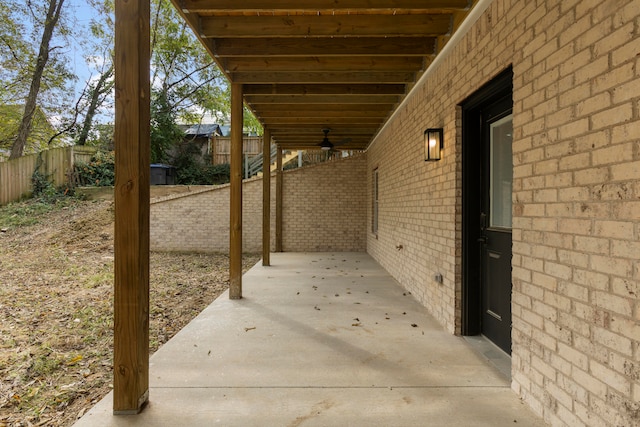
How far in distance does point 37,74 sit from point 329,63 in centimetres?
1452

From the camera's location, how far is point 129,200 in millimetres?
2172

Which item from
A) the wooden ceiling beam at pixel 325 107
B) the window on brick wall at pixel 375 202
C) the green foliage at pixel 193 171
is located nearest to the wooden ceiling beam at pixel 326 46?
the wooden ceiling beam at pixel 325 107

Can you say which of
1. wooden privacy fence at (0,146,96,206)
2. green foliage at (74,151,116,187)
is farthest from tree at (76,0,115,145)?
wooden privacy fence at (0,146,96,206)

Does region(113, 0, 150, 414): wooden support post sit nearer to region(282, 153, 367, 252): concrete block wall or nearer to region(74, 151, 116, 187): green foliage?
region(282, 153, 367, 252): concrete block wall

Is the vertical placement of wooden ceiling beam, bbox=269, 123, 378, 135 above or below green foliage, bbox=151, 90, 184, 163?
below

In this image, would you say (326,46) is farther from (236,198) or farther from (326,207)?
(326,207)

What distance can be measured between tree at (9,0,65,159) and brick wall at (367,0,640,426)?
1623cm

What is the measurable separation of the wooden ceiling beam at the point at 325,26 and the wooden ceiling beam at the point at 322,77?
3.80 ft

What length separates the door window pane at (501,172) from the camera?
9.65 feet

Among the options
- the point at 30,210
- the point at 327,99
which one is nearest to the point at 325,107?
the point at 327,99

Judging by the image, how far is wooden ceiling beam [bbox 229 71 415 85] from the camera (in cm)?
482

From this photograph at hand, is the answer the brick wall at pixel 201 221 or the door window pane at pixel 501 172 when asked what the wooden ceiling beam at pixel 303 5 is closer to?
the door window pane at pixel 501 172

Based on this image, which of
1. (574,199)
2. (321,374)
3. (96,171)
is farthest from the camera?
(96,171)

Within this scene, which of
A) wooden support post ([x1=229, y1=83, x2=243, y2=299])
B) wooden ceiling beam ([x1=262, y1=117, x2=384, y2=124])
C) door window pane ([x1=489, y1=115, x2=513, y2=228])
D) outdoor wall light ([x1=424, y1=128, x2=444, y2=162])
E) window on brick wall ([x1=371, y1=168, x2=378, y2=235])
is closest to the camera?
door window pane ([x1=489, y1=115, x2=513, y2=228])
